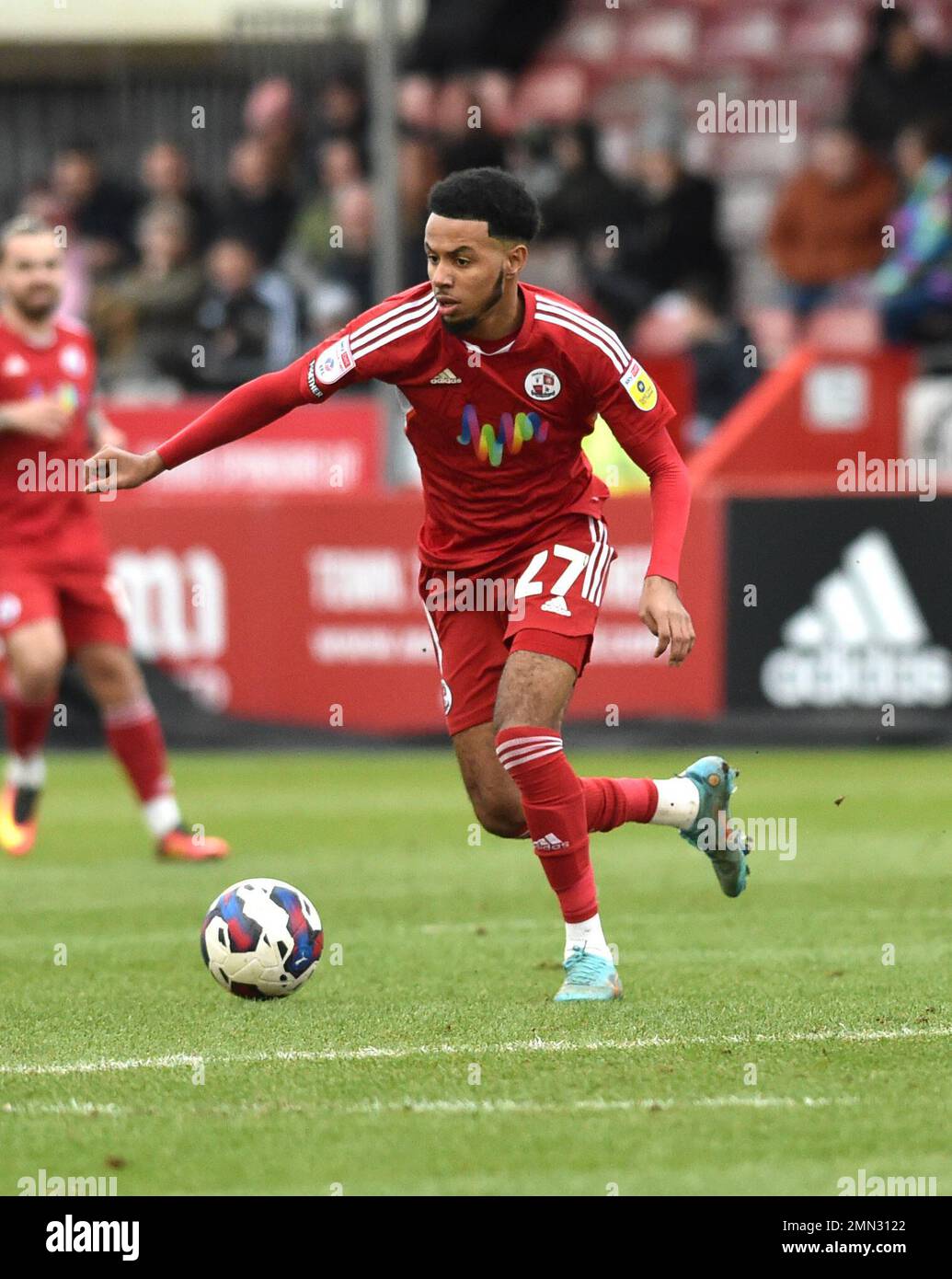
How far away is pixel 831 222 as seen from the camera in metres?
17.9

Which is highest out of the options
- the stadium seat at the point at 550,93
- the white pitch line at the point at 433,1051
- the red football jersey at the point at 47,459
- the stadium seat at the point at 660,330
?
the stadium seat at the point at 550,93

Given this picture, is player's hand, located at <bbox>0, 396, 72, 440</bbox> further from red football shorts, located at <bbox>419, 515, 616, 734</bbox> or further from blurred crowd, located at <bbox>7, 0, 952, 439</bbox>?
blurred crowd, located at <bbox>7, 0, 952, 439</bbox>

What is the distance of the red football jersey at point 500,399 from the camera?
664 centimetres

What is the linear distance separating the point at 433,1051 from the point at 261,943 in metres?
0.96

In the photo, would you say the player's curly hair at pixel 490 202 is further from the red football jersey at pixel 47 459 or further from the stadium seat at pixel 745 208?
the stadium seat at pixel 745 208

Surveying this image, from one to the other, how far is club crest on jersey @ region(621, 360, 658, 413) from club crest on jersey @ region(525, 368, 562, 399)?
0.19m

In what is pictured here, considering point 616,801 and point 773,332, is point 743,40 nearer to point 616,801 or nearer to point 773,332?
point 773,332

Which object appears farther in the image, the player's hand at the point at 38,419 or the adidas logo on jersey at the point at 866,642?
the adidas logo on jersey at the point at 866,642

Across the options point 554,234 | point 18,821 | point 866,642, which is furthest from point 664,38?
point 18,821

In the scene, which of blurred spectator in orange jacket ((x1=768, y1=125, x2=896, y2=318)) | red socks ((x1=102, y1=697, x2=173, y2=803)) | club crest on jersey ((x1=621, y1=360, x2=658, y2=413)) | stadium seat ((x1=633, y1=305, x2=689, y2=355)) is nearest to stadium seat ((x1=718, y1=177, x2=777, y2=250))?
blurred spectator in orange jacket ((x1=768, y1=125, x2=896, y2=318))

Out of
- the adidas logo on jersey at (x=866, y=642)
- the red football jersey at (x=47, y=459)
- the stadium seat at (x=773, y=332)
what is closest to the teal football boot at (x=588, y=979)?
the red football jersey at (x=47, y=459)

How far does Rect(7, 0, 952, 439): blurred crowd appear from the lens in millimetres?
17297

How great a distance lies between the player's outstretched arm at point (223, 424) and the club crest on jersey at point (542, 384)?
64 centimetres

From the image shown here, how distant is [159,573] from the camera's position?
15.2 meters
